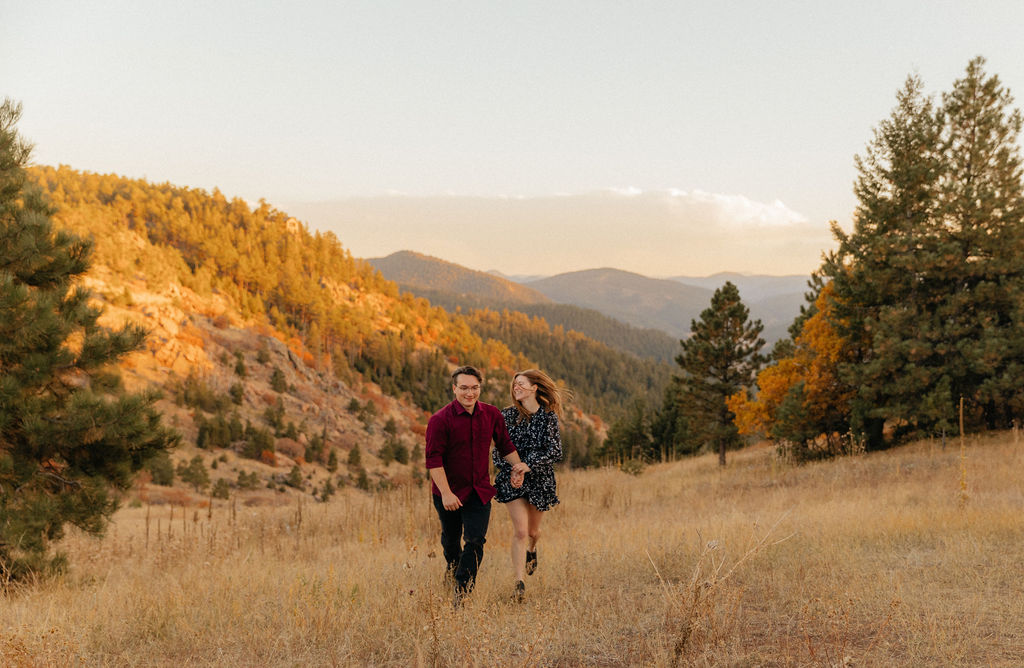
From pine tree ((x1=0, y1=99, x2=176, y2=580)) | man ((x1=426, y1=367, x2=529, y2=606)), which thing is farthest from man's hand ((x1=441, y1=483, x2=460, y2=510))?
pine tree ((x1=0, y1=99, x2=176, y2=580))

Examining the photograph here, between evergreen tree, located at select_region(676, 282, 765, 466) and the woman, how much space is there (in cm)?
2193

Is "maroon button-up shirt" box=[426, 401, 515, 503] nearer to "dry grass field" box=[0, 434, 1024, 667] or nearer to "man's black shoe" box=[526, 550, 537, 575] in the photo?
"dry grass field" box=[0, 434, 1024, 667]

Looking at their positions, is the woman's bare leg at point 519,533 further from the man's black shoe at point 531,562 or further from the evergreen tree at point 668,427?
the evergreen tree at point 668,427

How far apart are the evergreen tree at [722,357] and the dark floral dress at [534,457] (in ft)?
72.3

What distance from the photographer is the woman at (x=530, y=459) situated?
5.02m

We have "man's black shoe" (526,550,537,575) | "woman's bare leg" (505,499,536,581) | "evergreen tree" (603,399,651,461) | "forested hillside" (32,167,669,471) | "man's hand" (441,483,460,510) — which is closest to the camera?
"man's hand" (441,483,460,510)

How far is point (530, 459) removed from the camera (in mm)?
5141

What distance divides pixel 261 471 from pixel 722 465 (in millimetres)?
48103

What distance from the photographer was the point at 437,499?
4738mm

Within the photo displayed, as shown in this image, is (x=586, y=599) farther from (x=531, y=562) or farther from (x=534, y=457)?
(x=534, y=457)

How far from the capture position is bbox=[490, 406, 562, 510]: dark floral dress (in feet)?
16.5

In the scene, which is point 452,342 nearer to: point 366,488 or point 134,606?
point 366,488

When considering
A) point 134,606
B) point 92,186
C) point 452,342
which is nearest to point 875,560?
point 134,606

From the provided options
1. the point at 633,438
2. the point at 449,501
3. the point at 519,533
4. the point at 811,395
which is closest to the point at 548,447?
the point at 519,533
